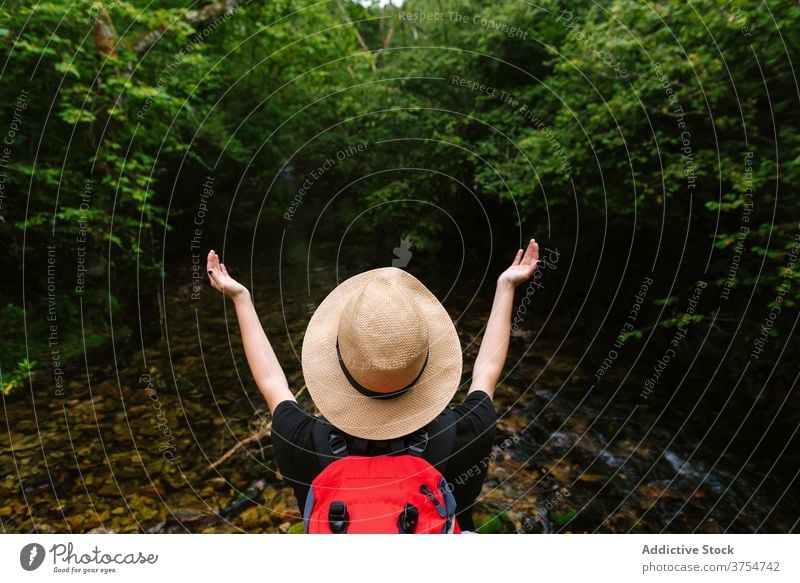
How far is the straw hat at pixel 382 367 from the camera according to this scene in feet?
4.82

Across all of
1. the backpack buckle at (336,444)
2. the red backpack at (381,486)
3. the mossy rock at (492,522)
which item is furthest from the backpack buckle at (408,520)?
the mossy rock at (492,522)

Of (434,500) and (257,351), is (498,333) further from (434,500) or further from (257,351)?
(257,351)

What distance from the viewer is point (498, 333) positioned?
1892 mm

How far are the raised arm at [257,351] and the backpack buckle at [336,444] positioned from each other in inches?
10.1

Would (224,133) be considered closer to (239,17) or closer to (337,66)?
(239,17)

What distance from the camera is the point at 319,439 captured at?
1516 mm

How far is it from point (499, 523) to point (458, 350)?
2666 mm

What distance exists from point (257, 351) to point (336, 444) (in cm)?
52

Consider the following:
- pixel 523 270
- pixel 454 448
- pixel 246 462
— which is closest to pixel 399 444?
pixel 454 448

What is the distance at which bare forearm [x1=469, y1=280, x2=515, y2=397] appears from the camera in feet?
5.89

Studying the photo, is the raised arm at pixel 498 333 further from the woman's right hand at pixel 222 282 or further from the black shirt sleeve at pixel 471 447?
the woman's right hand at pixel 222 282

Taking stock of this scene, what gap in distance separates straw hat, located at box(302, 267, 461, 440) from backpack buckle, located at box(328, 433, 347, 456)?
3cm

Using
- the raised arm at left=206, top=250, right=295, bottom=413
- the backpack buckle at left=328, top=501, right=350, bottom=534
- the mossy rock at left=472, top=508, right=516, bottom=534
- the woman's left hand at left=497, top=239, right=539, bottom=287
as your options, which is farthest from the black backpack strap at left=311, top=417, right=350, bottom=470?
the mossy rock at left=472, top=508, right=516, bottom=534

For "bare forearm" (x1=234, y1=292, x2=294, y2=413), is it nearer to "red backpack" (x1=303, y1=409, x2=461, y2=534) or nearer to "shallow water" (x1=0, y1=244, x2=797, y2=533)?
"red backpack" (x1=303, y1=409, x2=461, y2=534)
